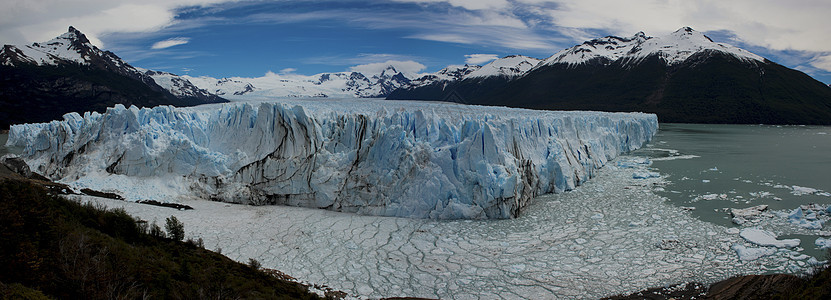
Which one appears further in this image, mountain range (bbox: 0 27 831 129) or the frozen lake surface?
mountain range (bbox: 0 27 831 129)

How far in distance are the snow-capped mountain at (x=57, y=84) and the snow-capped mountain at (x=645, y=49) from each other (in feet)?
304

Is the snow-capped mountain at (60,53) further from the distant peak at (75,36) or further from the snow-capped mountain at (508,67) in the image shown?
the snow-capped mountain at (508,67)

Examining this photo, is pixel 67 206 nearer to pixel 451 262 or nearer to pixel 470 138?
pixel 451 262

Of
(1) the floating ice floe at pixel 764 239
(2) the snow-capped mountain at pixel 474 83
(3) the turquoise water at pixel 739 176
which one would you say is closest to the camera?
(1) the floating ice floe at pixel 764 239

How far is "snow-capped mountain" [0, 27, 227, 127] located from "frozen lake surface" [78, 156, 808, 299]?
160 feet

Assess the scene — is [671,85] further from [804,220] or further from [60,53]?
[60,53]

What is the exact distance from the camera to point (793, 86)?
230 feet

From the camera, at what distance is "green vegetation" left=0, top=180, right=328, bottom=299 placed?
4523 mm

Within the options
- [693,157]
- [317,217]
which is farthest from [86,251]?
[693,157]

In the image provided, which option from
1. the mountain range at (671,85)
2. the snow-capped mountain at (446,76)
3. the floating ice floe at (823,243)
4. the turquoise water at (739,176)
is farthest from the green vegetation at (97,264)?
the snow-capped mountain at (446,76)

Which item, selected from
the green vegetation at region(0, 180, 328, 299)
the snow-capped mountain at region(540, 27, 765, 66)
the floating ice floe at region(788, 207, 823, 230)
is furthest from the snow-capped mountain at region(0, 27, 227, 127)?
the snow-capped mountain at region(540, 27, 765, 66)

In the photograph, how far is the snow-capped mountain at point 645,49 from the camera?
300 feet

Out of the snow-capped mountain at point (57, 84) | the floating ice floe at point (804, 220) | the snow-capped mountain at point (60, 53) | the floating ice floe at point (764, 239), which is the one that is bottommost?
the floating ice floe at point (764, 239)

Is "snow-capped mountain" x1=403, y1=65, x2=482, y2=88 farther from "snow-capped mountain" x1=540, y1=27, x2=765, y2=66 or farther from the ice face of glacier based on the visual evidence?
the ice face of glacier
